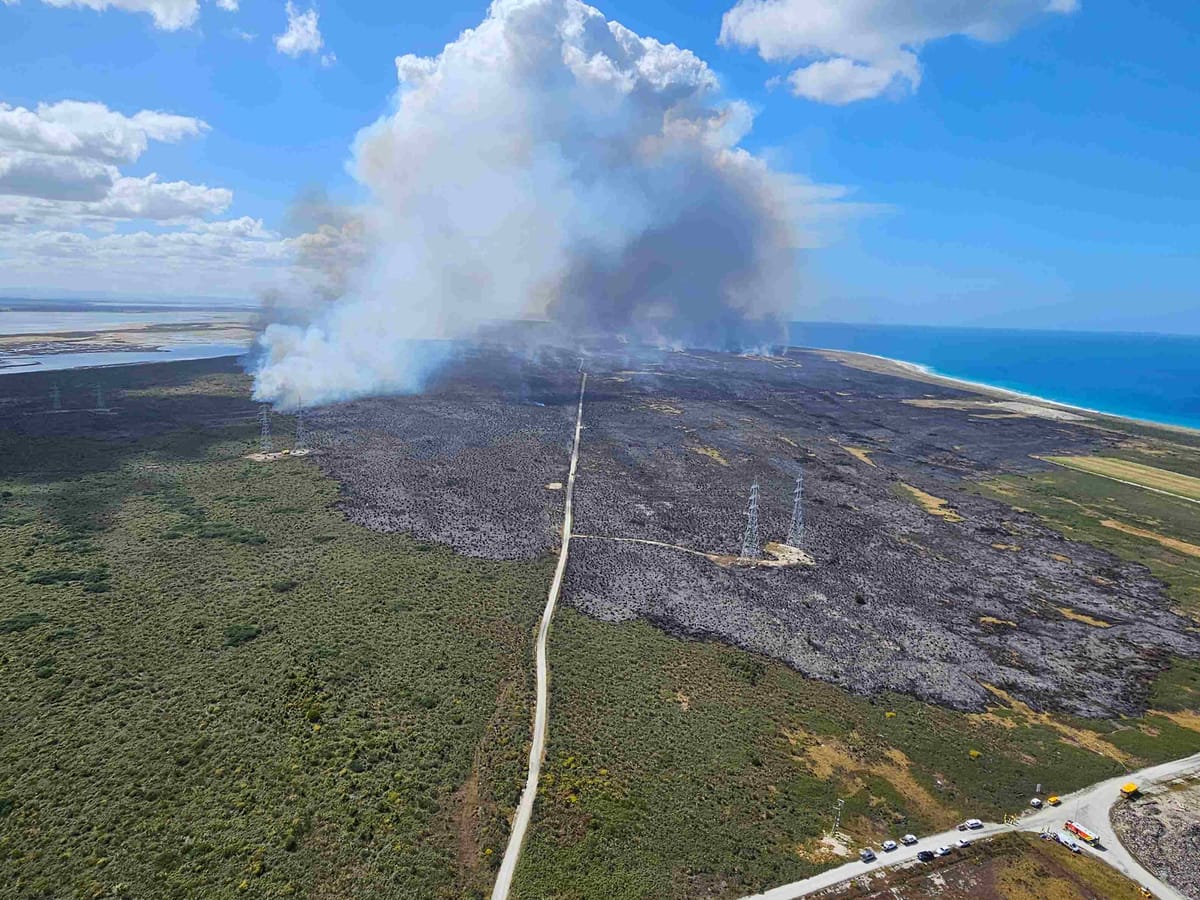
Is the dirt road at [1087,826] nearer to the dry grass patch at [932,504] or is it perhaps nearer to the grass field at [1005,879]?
the grass field at [1005,879]

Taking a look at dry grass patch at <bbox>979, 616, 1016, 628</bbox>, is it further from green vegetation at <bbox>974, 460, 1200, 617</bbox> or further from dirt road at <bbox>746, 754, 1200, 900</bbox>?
green vegetation at <bbox>974, 460, 1200, 617</bbox>

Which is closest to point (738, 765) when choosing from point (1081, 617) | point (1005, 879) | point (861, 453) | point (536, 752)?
point (536, 752)

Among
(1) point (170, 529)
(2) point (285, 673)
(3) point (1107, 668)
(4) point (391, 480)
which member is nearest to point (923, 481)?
(3) point (1107, 668)

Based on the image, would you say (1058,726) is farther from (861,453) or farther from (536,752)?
(861,453)

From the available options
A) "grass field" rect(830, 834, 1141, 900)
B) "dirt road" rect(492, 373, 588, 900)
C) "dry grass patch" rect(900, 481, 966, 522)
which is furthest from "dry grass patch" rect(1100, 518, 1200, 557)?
"dirt road" rect(492, 373, 588, 900)

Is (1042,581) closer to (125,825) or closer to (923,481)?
(923,481)

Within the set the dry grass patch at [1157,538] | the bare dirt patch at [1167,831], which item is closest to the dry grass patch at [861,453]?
the dry grass patch at [1157,538]
